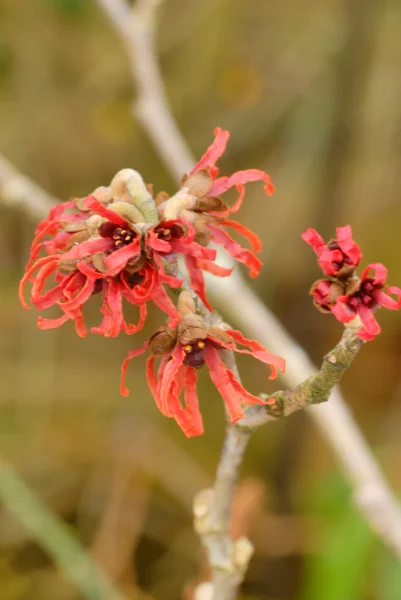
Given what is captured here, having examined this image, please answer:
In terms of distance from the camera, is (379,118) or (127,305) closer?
(127,305)

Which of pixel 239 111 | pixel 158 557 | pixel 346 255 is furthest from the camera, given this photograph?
pixel 239 111

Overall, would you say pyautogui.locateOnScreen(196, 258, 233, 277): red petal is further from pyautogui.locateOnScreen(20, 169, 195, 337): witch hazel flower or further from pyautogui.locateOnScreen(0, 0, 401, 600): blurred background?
pyautogui.locateOnScreen(0, 0, 401, 600): blurred background

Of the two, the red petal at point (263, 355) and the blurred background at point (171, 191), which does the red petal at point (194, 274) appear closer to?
the red petal at point (263, 355)

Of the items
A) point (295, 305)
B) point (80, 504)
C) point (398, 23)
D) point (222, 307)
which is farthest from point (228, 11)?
point (80, 504)

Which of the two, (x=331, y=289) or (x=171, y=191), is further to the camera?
(x=171, y=191)

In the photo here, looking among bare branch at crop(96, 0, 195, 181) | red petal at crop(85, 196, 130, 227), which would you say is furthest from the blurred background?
red petal at crop(85, 196, 130, 227)

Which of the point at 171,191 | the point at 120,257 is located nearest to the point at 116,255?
the point at 120,257

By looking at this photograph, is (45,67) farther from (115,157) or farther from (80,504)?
(80,504)

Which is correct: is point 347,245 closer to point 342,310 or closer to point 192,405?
point 342,310

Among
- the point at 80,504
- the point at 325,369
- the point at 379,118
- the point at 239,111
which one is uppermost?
the point at 239,111
